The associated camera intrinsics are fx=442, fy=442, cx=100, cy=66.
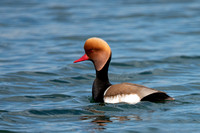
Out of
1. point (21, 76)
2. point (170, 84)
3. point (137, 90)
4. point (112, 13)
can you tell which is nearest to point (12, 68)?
point (21, 76)

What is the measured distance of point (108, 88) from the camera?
8109mm

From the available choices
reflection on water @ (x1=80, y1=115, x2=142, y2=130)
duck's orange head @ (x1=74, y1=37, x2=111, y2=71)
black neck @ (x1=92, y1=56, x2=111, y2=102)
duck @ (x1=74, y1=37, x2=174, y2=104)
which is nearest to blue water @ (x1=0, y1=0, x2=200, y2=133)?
reflection on water @ (x1=80, y1=115, x2=142, y2=130)

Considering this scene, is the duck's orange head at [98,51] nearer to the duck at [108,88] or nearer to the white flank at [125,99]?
the duck at [108,88]

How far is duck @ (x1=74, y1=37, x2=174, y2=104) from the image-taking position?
735 cm

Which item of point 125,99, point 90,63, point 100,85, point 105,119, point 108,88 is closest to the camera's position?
point 105,119

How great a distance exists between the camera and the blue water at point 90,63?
22.7ft

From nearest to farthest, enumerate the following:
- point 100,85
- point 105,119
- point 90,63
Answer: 1. point 105,119
2. point 100,85
3. point 90,63

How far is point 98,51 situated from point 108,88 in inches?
28.0

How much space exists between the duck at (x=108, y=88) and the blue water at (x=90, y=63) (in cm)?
13

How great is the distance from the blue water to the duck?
133 mm

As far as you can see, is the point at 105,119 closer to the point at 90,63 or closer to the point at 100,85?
the point at 100,85

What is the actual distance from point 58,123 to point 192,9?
16.9 metres

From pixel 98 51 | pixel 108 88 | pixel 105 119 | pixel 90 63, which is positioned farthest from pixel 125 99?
pixel 90 63

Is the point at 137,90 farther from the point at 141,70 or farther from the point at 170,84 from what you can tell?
the point at 141,70
